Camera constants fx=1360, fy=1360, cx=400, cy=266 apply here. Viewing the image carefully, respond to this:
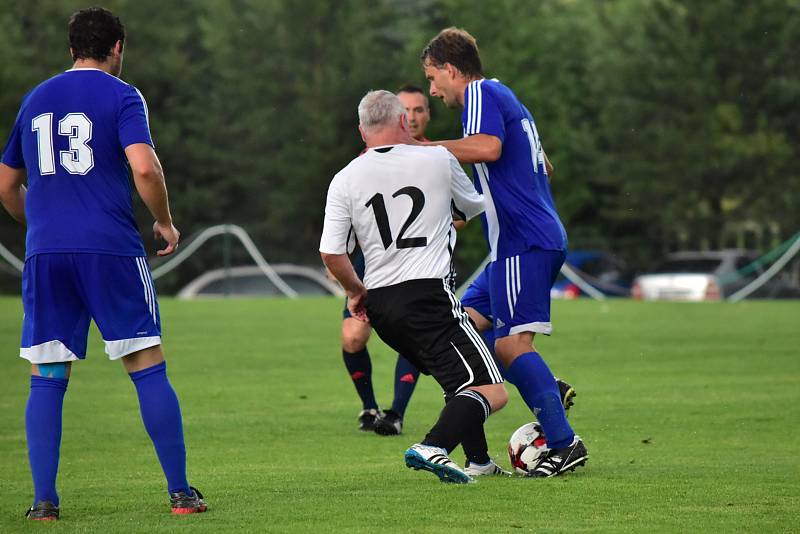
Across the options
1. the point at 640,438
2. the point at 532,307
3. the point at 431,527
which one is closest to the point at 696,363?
the point at 640,438

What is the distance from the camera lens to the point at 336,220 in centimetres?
659

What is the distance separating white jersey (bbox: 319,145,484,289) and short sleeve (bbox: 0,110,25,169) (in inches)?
57.3

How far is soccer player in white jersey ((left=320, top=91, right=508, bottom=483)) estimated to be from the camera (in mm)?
Result: 6570

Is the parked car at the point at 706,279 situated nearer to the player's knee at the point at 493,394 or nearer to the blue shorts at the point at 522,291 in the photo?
the blue shorts at the point at 522,291

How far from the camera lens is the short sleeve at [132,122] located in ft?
19.4

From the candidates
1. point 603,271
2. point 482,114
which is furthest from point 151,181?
point 603,271

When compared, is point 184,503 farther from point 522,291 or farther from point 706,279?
point 706,279

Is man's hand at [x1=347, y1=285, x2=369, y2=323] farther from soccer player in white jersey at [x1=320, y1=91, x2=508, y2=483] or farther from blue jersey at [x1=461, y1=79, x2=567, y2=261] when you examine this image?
blue jersey at [x1=461, y1=79, x2=567, y2=261]

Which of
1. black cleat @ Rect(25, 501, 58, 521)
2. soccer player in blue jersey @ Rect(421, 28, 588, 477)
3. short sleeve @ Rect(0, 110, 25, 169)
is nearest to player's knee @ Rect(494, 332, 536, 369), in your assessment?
soccer player in blue jersey @ Rect(421, 28, 588, 477)

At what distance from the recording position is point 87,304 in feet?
19.7

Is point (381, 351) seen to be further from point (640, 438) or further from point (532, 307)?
point (532, 307)

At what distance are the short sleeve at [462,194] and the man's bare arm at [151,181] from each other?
1420mm

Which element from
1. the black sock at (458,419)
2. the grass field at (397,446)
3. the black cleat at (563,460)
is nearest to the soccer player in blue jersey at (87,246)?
the grass field at (397,446)

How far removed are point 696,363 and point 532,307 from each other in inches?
320
